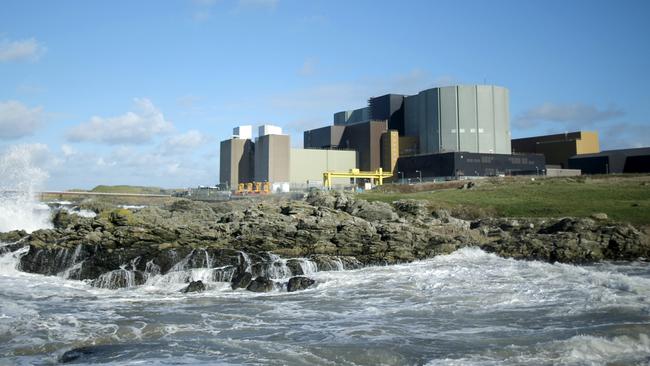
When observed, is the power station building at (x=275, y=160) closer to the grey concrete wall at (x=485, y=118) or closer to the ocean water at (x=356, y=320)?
the grey concrete wall at (x=485, y=118)

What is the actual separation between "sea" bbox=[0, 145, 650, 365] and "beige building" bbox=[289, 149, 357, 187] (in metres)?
66.5

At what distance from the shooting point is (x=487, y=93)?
9206 centimetres

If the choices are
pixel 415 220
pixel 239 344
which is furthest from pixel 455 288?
pixel 415 220

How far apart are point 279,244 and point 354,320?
14.9m

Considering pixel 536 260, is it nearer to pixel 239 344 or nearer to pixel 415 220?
pixel 415 220

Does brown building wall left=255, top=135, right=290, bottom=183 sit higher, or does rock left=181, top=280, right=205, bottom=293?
brown building wall left=255, top=135, right=290, bottom=183

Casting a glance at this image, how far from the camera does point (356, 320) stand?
1783cm

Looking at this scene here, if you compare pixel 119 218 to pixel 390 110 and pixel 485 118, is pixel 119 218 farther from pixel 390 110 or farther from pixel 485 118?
pixel 390 110

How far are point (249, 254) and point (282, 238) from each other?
3.77 m

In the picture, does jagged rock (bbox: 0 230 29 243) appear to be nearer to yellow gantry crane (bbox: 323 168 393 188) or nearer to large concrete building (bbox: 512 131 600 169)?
yellow gantry crane (bbox: 323 168 393 188)

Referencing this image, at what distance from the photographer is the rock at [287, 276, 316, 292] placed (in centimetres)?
2442

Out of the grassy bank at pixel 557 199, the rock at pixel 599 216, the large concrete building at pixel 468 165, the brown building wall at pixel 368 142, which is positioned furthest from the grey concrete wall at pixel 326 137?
the rock at pixel 599 216

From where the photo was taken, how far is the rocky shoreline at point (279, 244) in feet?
92.0

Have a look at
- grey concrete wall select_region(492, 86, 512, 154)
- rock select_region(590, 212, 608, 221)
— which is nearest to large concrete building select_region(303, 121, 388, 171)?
grey concrete wall select_region(492, 86, 512, 154)
